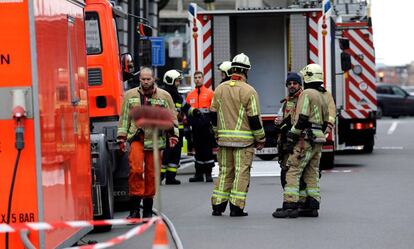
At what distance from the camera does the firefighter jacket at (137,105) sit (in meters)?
13.6

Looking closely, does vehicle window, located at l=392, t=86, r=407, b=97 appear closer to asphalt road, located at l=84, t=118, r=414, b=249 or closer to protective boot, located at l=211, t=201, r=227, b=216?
asphalt road, located at l=84, t=118, r=414, b=249

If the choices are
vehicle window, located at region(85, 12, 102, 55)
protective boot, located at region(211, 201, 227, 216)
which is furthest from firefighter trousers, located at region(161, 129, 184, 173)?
protective boot, located at region(211, 201, 227, 216)

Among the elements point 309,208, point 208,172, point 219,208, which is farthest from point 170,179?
point 309,208

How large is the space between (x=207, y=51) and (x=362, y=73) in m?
6.87

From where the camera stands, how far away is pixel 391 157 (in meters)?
27.0

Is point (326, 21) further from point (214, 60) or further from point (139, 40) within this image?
point (139, 40)

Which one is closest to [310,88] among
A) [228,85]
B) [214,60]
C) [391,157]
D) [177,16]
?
[228,85]

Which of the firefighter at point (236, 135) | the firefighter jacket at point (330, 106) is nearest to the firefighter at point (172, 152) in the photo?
the firefighter at point (236, 135)

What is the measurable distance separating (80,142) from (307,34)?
38.9 feet

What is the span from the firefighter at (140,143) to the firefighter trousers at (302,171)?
156 cm

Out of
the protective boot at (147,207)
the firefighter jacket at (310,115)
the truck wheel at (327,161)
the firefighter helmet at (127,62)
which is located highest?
the firefighter helmet at (127,62)

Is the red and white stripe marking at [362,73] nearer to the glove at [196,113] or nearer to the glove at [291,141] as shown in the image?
the glove at [196,113]

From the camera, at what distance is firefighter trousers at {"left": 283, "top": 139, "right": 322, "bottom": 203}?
1425 centimetres

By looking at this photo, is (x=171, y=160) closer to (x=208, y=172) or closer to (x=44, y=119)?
(x=208, y=172)
